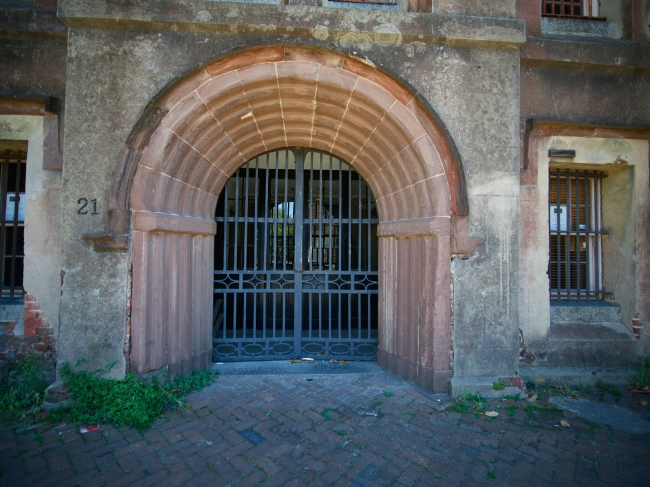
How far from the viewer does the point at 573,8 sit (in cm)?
483

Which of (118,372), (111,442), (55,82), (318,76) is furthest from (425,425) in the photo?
(55,82)

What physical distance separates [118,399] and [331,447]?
2.07 m

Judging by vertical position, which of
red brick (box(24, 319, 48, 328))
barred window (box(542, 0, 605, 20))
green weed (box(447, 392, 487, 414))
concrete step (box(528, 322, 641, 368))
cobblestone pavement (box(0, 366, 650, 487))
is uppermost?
barred window (box(542, 0, 605, 20))

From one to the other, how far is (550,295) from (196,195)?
15.8ft

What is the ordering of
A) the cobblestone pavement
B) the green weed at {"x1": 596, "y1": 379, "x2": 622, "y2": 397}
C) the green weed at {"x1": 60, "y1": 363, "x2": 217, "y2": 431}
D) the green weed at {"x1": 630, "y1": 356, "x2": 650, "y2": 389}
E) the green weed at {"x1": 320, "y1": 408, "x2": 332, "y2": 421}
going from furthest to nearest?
the green weed at {"x1": 630, "y1": 356, "x2": 650, "y2": 389} → the green weed at {"x1": 596, "y1": 379, "x2": 622, "y2": 397} → the green weed at {"x1": 320, "y1": 408, "x2": 332, "y2": 421} → the green weed at {"x1": 60, "y1": 363, "x2": 217, "y2": 431} → the cobblestone pavement

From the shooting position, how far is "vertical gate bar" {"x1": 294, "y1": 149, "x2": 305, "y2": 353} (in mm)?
4887

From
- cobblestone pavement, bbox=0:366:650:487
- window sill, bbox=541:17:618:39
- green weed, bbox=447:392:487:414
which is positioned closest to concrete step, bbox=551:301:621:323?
cobblestone pavement, bbox=0:366:650:487

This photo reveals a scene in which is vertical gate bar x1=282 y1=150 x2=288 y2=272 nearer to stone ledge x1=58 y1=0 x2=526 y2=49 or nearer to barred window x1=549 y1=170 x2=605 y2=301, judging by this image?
stone ledge x1=58 y1=0 x2=526 y2=49

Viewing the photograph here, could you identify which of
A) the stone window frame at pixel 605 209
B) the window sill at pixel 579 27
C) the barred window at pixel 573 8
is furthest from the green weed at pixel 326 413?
the barred window at pixel 573 8

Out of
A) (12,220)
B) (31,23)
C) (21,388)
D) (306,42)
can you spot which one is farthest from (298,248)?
(31,23)

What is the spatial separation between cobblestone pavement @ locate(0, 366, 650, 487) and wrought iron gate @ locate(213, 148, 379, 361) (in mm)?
1128

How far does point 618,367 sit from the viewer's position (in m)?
4.42

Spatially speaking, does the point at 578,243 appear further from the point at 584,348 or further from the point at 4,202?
the point at 4,202

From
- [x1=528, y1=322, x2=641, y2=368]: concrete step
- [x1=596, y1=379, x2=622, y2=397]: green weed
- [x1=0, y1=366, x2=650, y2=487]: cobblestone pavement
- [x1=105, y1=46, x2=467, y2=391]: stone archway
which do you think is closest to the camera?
[x1=0, y1=366, x2=650, y2=487]: cobblestone pavement
